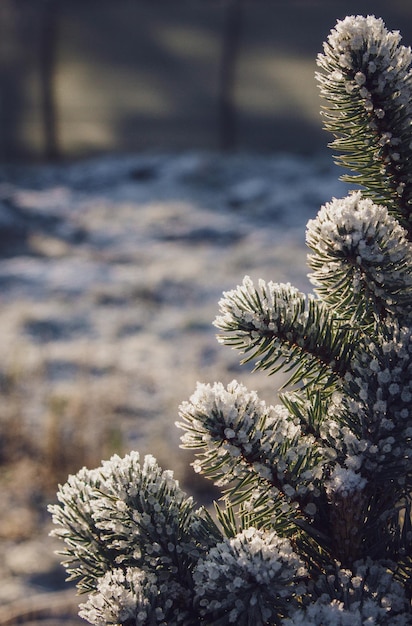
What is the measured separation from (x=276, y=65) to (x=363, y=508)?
11.9 metres

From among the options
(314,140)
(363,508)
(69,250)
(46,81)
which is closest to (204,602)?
(363,508)

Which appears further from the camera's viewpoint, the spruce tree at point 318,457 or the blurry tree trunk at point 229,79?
the blurry tree trunk at point 229,79

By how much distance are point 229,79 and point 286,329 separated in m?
11.1

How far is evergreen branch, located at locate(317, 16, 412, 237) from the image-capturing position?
896 mm

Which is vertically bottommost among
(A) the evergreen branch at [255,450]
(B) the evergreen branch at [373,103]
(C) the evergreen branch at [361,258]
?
(A) the evergreen branch at [255,450]

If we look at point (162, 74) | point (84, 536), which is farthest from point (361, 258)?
point (162, 74)

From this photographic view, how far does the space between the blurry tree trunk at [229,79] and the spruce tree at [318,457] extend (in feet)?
35.3

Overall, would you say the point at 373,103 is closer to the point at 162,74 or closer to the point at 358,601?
the point at 358,601

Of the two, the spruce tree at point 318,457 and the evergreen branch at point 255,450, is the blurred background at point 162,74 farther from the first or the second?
the evergreen branch at point 255,450

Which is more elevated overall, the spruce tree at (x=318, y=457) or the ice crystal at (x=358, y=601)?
the spruce tree at (x=318, y=457)

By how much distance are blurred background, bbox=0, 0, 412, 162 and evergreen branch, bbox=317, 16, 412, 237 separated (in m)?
10.5

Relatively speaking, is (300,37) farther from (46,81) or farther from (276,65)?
(46,81)

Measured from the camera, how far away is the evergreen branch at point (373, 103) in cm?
90

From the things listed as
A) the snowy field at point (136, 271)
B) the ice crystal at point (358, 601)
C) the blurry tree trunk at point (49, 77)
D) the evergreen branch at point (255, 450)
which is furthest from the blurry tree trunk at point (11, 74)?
the ice crystal at point (358, 601)
